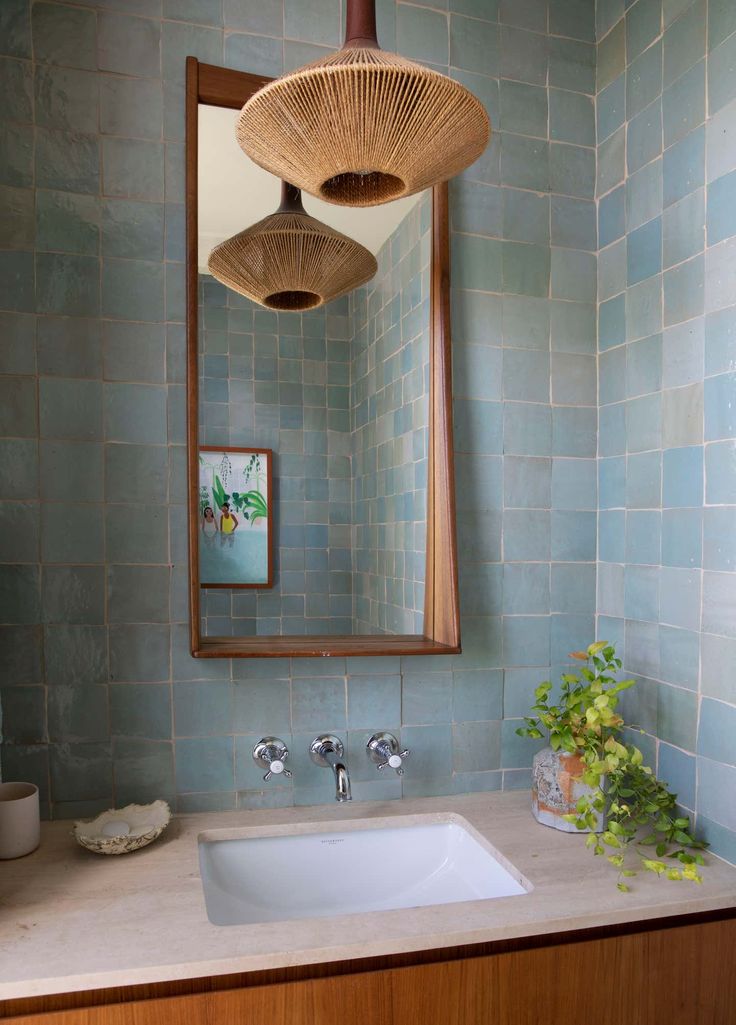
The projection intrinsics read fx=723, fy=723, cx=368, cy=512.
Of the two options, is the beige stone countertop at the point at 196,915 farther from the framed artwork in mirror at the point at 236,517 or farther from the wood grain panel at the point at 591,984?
the framed artwork in mirror at the point at 236,517

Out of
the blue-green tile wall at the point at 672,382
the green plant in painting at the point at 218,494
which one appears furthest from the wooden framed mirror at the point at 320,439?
the blue-green tile wall at the point at 672,382

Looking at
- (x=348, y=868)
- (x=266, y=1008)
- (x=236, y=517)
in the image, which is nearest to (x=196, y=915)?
(x=266, y=1008)

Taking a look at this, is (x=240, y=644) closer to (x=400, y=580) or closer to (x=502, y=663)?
(x=400, y=580)

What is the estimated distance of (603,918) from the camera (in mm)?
1091

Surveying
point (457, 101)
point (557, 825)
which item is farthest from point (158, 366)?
point (557, 825)

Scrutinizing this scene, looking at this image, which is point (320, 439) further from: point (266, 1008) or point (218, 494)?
point (266, 1008)

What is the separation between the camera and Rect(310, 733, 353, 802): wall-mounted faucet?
1417 millimetres

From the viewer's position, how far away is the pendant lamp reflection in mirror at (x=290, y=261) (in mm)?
1407

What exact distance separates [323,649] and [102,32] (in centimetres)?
127

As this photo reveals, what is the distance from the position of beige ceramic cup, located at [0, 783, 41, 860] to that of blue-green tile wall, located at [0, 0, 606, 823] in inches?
4.9

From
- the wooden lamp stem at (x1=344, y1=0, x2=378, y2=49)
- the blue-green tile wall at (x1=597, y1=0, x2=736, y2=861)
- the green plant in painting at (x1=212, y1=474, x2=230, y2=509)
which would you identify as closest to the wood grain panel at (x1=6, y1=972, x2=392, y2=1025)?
the blue-green tile wall at (x1=597, y1=0, x2=736, y2=861)

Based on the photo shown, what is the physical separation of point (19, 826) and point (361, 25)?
1372 millimetres

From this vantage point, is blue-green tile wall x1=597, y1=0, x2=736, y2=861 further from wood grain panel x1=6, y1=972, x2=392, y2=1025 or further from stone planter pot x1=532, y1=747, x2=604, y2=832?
wood grain panel x1=6, y1=972, x2=392, y2=1025

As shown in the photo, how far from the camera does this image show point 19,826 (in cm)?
125
